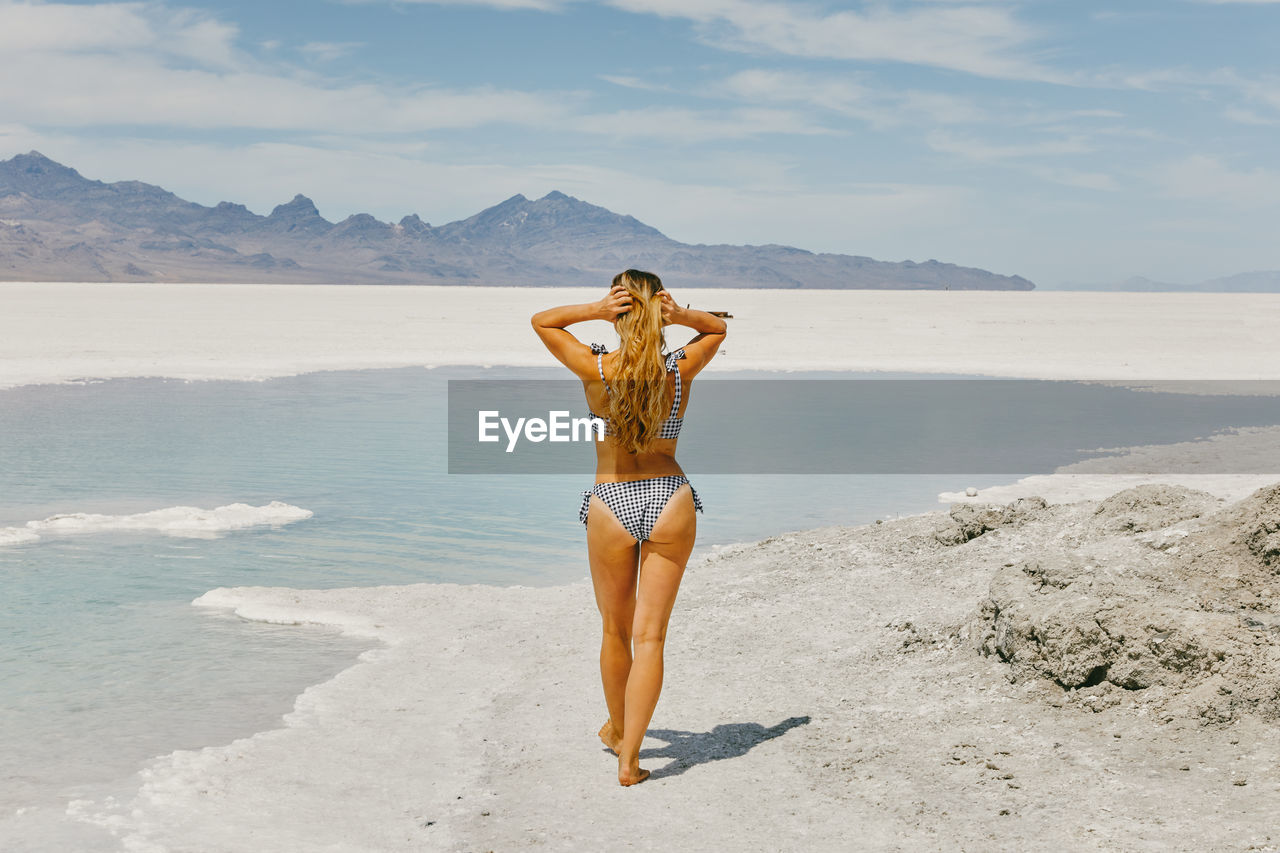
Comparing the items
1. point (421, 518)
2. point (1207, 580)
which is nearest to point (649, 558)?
point (1207, 580)

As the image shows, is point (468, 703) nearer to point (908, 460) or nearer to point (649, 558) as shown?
point (649, 558)

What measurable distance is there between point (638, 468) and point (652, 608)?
515 mm

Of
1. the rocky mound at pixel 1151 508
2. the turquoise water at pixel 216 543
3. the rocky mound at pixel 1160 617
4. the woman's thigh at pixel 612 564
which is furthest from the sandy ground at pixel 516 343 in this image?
the rocky mound at pixel 1160 617

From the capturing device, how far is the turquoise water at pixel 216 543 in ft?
17.9

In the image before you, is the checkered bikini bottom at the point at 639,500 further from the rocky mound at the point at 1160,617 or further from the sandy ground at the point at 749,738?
the rocky mound at the point at 1160,617

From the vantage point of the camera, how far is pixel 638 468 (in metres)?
4.35

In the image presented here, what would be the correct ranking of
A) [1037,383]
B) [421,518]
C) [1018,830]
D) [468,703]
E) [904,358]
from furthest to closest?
[904,358], [1037,383], [421,518], [468,703], [1018,830]

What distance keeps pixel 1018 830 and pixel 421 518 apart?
7.15 m

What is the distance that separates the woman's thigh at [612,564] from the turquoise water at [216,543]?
6.19ft

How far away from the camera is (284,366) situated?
2595 cm

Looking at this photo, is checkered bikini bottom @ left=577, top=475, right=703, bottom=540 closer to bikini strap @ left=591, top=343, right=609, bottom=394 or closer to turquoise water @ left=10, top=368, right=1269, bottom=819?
bikini strap @ left=591, top=343, right=609, bottom=394

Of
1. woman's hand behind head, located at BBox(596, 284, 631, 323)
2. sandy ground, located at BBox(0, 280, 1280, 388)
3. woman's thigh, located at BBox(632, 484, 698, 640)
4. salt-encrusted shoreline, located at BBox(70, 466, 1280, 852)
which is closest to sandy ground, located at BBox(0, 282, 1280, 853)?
salt-encrusted shoreline, located at BBox(70, 466, 1280, 852)

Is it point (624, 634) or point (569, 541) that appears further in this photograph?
point (569, 541)

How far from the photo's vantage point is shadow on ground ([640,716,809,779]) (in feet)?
15.4
